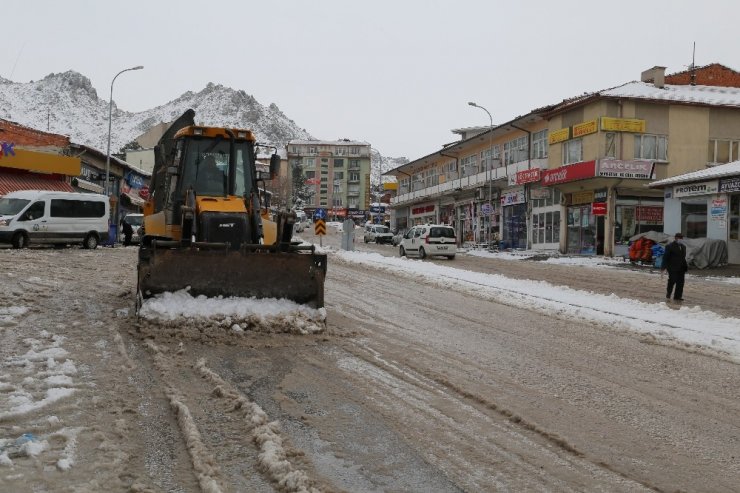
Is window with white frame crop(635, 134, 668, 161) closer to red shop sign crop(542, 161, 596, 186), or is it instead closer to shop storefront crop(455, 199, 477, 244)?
red shop sign crop(542, 161, 596, 186)

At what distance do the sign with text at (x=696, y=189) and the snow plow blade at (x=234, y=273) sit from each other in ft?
77.1

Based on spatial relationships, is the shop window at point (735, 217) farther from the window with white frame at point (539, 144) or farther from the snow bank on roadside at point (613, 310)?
the window with white frame at point (539, 144)

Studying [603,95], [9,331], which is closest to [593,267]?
[603,95]

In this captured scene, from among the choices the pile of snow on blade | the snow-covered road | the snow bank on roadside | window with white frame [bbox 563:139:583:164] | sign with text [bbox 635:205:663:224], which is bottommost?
the snow-covered road

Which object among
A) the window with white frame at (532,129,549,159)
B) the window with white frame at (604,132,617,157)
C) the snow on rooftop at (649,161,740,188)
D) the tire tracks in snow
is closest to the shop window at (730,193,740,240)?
the snow on rooftop at (649,161,740,188)

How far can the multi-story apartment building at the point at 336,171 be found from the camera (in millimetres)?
130625

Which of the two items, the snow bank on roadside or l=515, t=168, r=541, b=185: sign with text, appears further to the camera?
l=515, t=168, r=541, b=185: sign with text

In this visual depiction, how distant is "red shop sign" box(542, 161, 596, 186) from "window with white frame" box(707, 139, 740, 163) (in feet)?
25.8

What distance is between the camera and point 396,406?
18.0 ft

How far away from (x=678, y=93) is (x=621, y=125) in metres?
5.33

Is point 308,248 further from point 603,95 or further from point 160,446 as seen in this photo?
point 603,95

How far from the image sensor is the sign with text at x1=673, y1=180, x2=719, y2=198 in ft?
89.9

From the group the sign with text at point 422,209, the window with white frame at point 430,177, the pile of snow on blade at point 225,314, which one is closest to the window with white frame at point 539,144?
the window with white frame at point 430,177

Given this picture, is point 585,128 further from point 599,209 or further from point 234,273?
point 234,273
